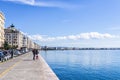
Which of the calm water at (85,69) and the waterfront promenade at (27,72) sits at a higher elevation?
the waterfront promenade at (27,72)

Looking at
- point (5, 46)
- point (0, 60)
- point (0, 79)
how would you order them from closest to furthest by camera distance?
point (0, 79), point (0, 60), point (5, 46)

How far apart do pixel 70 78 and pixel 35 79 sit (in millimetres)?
16410

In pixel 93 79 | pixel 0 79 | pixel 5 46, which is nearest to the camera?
pixel 0 79

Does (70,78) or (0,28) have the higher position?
(0,28)

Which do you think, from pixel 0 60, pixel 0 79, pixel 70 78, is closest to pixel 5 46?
pixel 0 60

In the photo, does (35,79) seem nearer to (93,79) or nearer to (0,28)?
(93,79)

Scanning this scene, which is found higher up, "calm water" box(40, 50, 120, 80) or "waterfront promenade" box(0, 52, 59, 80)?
"waterfront promenade" box(0, 52, 59, 80)

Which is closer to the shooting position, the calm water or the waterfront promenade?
the waterfront promenade

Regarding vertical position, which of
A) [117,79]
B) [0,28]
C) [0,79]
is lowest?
[117,79]

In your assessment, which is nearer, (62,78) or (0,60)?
(62,78)

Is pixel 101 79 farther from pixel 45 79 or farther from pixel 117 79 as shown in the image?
pixel 45 79

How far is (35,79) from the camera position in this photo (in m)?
17.8

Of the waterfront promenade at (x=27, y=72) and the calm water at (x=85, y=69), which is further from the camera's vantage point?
the calm water at (x=85, y=69)

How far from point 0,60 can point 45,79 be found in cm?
2402
